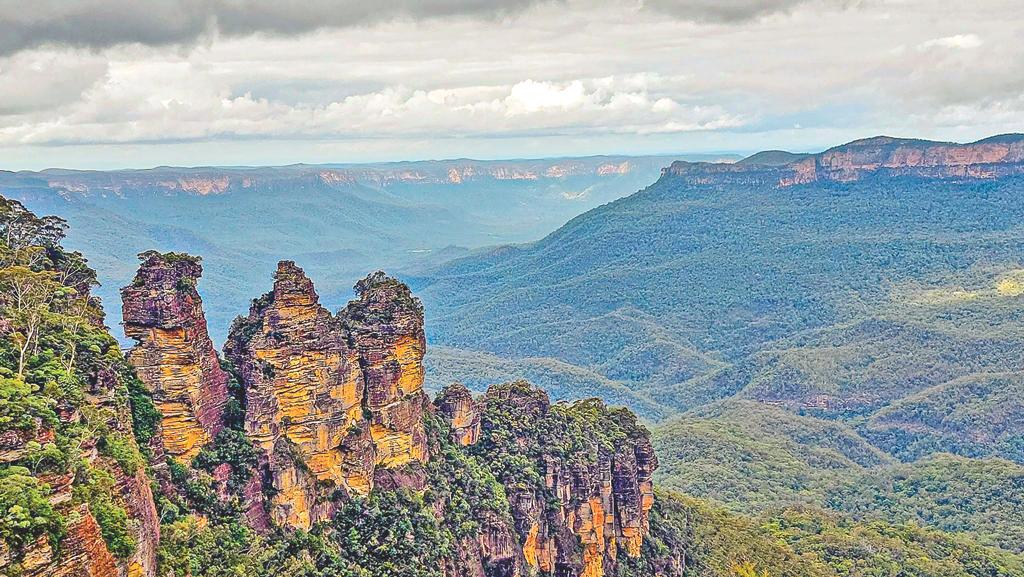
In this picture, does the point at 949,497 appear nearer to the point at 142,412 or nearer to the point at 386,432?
the point at 386,432

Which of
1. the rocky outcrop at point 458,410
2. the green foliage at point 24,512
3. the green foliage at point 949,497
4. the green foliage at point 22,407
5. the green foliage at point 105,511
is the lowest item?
the green foliage at point 949,497

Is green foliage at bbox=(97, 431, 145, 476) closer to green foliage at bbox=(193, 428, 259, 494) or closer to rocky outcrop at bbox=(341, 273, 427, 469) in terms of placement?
green foliage at bbox=(193, 428, 259, 494)

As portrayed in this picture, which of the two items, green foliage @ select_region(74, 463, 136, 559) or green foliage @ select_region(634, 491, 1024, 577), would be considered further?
green foliage @ select_region(634, 491, 1024, 577)

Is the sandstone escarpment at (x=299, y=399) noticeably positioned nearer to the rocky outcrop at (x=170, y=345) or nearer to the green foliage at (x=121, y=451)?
the rocky outcrop at (x=170, y=345)

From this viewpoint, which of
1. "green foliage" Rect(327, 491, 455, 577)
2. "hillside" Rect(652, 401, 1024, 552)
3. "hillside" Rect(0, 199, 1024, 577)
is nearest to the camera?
"hillside" Rect(0, 199, 1024, 577)

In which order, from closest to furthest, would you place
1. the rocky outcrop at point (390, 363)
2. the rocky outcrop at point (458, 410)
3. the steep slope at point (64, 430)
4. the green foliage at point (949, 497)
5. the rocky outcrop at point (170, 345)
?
the steep slope at point (64, 430) < the rocky outcrop at point (170, 345) < the rocky outcrop at point (390, 363) < the rocky outcrop at point (458, 410) < the green foliage at point (949, 497)

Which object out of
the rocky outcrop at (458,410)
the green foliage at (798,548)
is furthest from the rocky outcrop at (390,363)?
the green foliage at (798,548)

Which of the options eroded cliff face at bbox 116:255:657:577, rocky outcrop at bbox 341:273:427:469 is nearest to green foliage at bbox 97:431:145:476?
eroded cliff face at bbox 116:255:657:577
